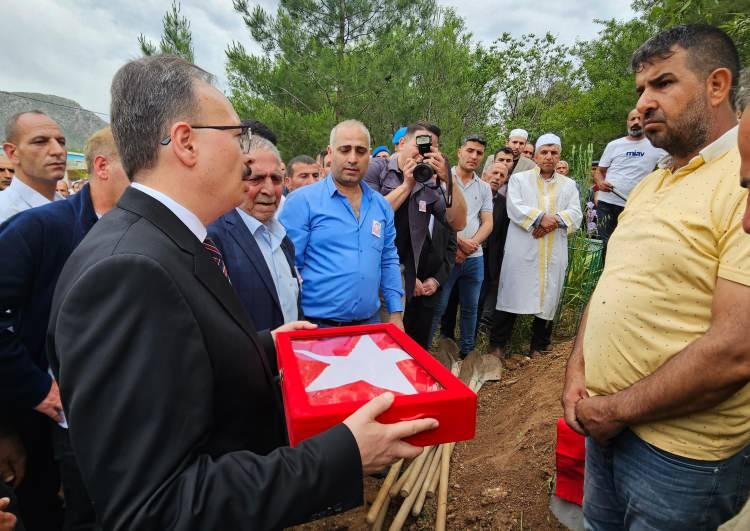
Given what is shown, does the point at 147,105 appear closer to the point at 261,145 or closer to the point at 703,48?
the point at 261,145

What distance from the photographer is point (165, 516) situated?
78cm

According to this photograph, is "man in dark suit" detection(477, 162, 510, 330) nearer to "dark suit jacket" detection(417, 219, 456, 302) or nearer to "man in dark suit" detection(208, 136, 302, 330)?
"dark suit jacket" detection(417, 219, 456, 302)

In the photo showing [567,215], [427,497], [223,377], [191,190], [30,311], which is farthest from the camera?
[567,215]

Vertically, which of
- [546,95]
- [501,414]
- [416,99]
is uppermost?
[546,95]

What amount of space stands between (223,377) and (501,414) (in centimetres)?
311

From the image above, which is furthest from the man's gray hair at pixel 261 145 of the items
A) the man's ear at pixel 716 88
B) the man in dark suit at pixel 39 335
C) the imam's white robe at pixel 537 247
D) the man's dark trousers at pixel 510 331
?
the man's dark trousers at pixel 510 331

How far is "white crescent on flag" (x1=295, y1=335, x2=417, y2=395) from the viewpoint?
110cm

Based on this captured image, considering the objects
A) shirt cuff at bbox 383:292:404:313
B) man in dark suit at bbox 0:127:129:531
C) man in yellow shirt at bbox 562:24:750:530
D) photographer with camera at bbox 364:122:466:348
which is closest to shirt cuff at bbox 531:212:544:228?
photographer with camera at bbox 364:122:466:348

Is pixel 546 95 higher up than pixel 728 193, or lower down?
higher up

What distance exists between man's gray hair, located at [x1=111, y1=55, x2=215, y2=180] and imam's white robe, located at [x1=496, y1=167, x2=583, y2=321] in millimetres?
3713

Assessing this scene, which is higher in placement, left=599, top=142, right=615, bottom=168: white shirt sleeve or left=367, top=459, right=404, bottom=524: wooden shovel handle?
left=599, top=142, right=615, bottom=168: white shirt sleeve

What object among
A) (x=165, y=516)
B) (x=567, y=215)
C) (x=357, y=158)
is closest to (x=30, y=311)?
(x=165, y=516)

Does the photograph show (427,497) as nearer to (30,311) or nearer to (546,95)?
(30,311)

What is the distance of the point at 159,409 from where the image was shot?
79 centimetres
